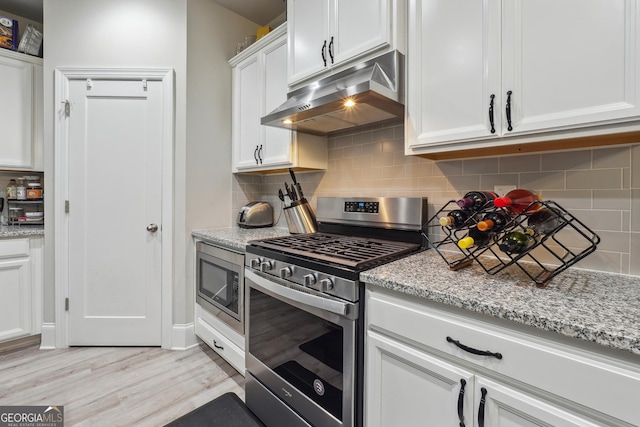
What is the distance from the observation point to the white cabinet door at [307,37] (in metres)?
1.69

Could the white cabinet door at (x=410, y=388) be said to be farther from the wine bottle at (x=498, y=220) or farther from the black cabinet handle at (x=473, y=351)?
the wine bottle at (x=498, y=220)

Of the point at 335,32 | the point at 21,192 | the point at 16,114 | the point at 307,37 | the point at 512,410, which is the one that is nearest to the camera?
the point at 512,410

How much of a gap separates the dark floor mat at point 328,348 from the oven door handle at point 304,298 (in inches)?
4.1

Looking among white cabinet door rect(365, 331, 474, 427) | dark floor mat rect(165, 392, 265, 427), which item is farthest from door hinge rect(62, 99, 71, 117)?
white cabinet door rect(365, 331, 474, 427)

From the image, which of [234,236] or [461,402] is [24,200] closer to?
[234,236]

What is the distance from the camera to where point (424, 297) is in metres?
0.95

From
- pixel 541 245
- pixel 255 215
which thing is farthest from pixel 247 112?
pixel 541 245

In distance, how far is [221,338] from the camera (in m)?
2.06

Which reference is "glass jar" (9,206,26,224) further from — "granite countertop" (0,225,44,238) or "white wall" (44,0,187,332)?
"white wall" (44,0,187,332)

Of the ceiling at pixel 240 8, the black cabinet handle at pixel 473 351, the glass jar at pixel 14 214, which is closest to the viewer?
the black cabinet handle at pixel 473 351

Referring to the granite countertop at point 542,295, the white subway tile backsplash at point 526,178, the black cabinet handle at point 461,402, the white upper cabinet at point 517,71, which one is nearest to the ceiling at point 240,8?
the white subway tile backsplash at point 526,178

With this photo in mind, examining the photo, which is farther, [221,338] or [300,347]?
[221,338]

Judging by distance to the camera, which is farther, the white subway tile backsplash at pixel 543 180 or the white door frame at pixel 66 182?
the white door frame at pixel 66 182

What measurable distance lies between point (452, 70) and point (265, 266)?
4.01 ft
